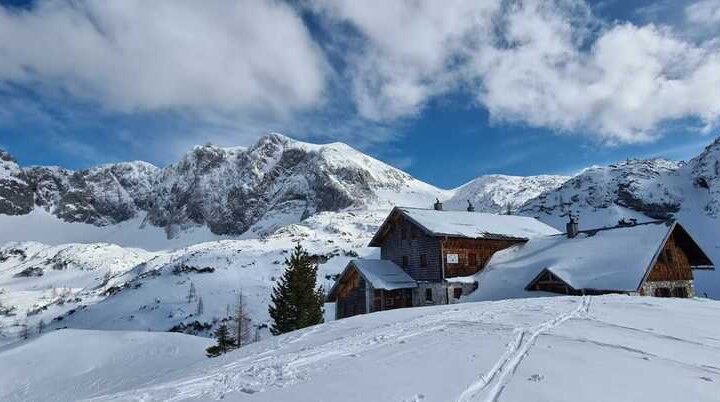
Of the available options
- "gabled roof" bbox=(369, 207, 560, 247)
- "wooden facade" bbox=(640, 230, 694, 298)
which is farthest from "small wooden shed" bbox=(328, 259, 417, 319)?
"wooden facade" bbox=(640, 230, 694, 298)

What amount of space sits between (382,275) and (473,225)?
846 centimetres

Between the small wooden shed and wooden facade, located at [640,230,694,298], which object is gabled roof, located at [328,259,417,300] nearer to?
the small wooden shed

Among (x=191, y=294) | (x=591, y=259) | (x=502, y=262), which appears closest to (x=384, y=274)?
(x=502, y=262)

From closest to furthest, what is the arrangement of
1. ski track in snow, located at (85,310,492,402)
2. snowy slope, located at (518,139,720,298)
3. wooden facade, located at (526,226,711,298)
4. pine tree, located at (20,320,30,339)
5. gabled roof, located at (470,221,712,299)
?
ski track in snow, located at (85,310,492,402)
gabled roof, located at (470,221,712,299)
wooden facade, located at (526,226,711,298)
pine tree, located at (20,320,30,339)
snowy slope, located at (518,139,720,298)

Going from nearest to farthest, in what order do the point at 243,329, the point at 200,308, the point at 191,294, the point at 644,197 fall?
the point at 243,329, the point at 200,308, the point at 191,294, the point at 644,197

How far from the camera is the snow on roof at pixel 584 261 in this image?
27.0 m

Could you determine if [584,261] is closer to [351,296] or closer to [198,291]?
[351,296]

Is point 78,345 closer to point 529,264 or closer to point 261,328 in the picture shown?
point 529,264

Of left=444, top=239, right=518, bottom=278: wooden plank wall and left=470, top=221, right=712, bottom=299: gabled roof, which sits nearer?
left=470, top=221, right=712, bottom=299: gabled roof

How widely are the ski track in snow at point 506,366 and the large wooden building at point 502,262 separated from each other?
1718 cm

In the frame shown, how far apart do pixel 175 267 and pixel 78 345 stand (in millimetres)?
77697

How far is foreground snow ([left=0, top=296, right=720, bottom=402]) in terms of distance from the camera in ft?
22.3

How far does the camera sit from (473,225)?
3716cm

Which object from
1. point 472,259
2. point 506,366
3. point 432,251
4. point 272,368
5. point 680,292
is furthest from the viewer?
point 472,259
